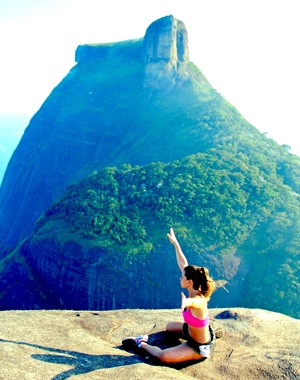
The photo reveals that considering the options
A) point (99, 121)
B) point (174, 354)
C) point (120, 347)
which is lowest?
point (120, 347)

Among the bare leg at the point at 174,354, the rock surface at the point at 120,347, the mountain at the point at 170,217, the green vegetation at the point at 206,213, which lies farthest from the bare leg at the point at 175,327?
the green vegetation at the point at 206,213

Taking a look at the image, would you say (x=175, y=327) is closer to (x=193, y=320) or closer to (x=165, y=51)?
(x=193, y=320)

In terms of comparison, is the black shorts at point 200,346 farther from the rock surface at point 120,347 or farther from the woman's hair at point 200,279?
the woman's hair at point 200,279

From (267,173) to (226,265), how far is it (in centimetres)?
1917

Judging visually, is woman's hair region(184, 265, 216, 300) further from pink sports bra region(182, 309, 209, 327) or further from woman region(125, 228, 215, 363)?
pink sports bra region(182, 309, 209, 327)

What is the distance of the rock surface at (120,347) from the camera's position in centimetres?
824

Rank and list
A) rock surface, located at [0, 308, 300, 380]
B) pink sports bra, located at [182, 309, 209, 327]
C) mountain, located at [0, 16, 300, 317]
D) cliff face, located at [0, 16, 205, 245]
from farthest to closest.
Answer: cliff face, located at [0, 16, 205, 245], mountain, located at [0, 16, 300, 317], pink sports bra, located at [182, 309, 209, 327], rock surface, located at [0, 308, 300, 380]

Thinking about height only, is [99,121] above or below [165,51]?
below

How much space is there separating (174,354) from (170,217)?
1705 inches

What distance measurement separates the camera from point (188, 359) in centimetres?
902

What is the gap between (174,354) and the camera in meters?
8.80

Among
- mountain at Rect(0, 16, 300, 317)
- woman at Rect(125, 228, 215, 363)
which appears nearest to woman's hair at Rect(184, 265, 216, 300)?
woman at Rect(125, 228, 215, 363)

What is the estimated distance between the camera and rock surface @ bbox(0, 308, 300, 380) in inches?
324

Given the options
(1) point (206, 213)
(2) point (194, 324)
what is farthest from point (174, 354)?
(1) point (206, 213)
